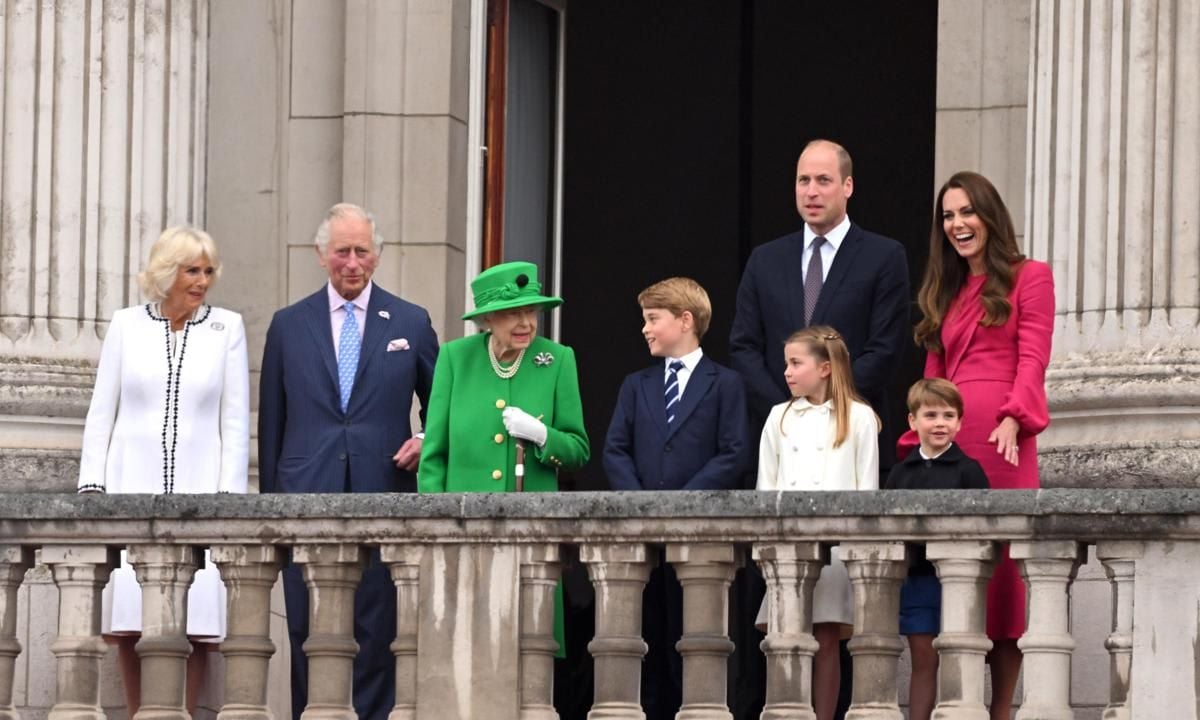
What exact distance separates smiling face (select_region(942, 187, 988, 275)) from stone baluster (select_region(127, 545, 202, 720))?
8.56 ft

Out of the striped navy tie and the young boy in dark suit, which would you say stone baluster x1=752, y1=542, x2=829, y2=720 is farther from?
the striped navy tie

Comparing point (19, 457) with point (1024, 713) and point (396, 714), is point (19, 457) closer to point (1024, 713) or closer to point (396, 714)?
point (396, 714)

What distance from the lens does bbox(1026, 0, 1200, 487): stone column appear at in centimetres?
1141

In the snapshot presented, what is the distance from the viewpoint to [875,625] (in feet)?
31.4

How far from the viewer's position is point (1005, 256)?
1023 cm

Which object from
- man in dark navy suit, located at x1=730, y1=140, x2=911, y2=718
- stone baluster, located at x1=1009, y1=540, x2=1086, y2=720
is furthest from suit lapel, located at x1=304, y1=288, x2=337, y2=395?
stone baluster, located at x1=1009, y1=540, x2=1086, y2=720

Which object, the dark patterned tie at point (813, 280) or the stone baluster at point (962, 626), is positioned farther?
the dark patterned tie at point (813, 280)

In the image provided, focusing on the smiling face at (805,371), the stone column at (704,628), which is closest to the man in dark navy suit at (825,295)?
the smiling face at (805,371)

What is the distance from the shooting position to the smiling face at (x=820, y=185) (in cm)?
1070

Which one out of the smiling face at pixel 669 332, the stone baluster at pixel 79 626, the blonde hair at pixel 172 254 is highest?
the blonde hair at pixel 172 254

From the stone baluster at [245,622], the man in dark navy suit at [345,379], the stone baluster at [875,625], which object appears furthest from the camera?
the man in dark navy suit at [345,379]

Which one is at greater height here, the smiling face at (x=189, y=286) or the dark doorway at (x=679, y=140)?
the dark doorway at (x=679, y=140)

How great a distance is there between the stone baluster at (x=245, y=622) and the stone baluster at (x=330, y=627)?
5.7 inches

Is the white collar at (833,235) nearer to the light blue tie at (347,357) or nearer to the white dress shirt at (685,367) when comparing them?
the white dress shirt at (685,367)
